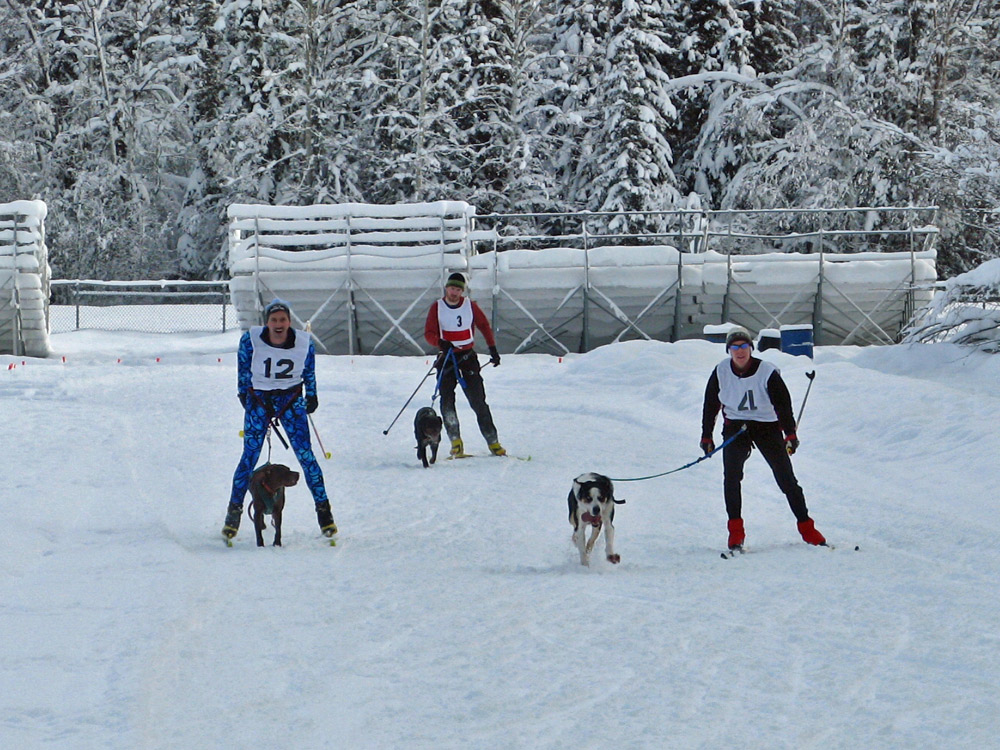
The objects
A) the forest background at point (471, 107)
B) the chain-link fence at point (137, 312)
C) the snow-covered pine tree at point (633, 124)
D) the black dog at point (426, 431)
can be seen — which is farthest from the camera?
the snow-covered pine tree at point (633, 124)

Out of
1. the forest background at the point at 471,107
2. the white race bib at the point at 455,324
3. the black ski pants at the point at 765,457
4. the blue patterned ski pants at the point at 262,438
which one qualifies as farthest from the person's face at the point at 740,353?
the forest background at the point at 471,107

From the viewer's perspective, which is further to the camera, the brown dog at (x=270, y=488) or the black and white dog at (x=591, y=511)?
the brown dog at (x=270, y=488)

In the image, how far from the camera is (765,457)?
7922 millimetres

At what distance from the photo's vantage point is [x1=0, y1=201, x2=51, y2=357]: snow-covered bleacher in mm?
23375

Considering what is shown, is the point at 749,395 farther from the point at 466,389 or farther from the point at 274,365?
the point at 466,389

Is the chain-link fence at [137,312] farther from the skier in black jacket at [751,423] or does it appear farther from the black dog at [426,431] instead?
the skier in black jacket at [751,423]

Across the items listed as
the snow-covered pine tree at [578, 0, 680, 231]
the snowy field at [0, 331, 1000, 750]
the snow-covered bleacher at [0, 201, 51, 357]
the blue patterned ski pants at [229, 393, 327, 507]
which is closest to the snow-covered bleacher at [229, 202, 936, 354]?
the snow-covered bleacher at [0, 201, 51, 357]

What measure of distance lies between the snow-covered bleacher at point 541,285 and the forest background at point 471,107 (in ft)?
20.2

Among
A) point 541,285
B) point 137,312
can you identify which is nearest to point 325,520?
point 541,285

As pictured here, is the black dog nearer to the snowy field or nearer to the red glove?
the snowy field

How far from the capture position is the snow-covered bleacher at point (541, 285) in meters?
24.1

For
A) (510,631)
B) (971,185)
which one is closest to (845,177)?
(971,185)

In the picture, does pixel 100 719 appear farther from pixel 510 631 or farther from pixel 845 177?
pixel 845 177

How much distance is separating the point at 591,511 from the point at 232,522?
2.54m
